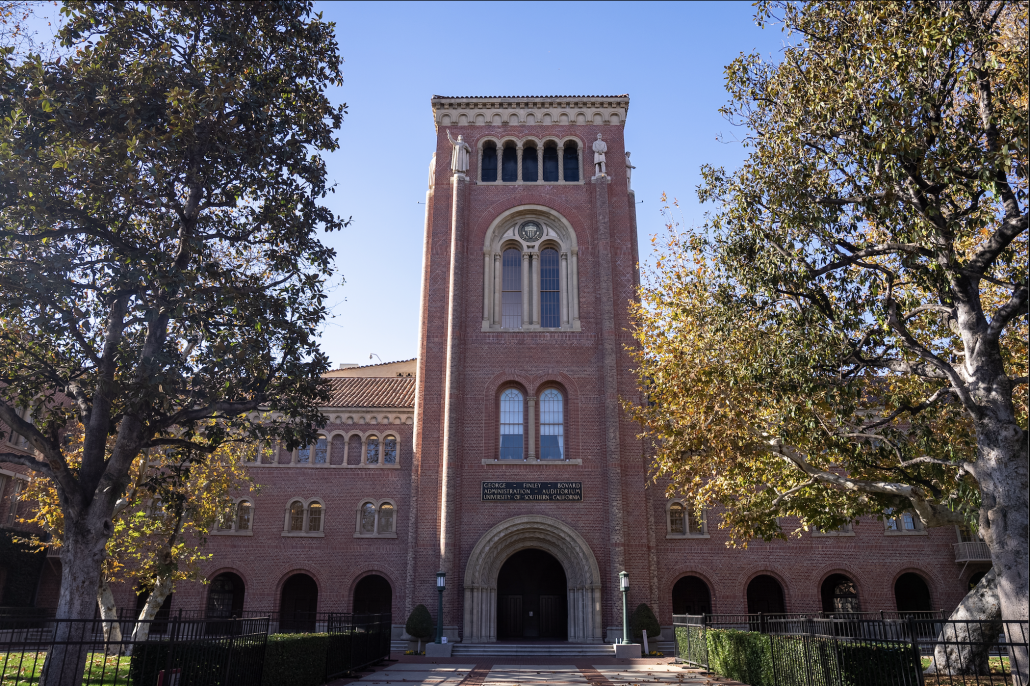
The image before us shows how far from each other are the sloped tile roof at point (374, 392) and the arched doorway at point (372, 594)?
770cm

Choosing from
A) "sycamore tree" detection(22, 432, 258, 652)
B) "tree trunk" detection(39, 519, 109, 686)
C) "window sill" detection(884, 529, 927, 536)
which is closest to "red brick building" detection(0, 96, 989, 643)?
"window sill" detection(884, 529, 927, 536)

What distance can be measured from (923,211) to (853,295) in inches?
73.8

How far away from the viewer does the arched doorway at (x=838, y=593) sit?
102 ft

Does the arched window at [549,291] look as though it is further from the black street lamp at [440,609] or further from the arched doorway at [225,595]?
the arched doorway at [225,595]

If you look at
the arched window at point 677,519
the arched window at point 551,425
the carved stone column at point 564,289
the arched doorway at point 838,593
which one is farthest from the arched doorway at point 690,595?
the carved stone column at point 564,289

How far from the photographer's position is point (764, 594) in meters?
31.3

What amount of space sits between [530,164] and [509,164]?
37.4 inches

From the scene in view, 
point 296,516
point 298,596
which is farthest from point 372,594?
point 296,516

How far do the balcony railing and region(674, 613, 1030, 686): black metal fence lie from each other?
13197 mm

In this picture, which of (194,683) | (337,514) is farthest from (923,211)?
(337,514)

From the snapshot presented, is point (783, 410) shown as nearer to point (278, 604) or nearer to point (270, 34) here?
point (270, 34)

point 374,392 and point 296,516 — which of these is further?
point 374,392

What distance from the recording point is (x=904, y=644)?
10.5 meters

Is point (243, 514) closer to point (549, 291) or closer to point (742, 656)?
point (549, 291)
